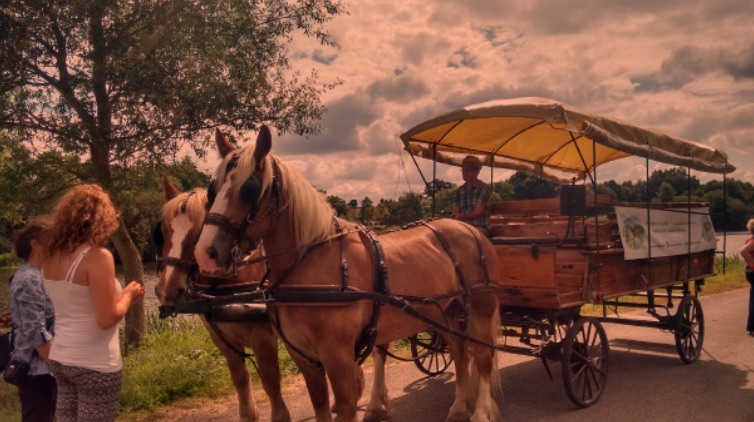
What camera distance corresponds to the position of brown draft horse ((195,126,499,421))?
3164 mm

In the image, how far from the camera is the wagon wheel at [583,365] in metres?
5.04

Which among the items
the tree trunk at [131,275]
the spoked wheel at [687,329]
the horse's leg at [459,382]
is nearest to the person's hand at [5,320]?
the horse's leg at [459,382]

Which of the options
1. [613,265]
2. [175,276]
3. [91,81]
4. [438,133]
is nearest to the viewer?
[175,276]

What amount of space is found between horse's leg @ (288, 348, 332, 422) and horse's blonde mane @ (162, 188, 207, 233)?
1287 mm

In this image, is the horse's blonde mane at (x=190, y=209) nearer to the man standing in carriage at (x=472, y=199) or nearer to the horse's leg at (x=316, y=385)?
the horse's leg at (x=316, y=385)

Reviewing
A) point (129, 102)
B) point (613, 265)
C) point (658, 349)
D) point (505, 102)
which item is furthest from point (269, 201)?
point (658, 349)

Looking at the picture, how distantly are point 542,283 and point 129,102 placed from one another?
5.78 m

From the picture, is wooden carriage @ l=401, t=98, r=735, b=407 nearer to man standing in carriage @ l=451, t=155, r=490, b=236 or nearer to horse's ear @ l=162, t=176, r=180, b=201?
man standing in carriage @ l=451, t=155, r=490, b=236

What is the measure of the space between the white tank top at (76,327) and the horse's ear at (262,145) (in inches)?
41.1

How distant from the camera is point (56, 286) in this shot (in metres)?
2.83

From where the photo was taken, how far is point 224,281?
457 centimetres

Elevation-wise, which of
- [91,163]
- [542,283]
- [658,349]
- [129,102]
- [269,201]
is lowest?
[658,349]

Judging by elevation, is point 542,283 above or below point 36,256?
below

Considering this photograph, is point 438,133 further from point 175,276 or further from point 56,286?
point 56,286
